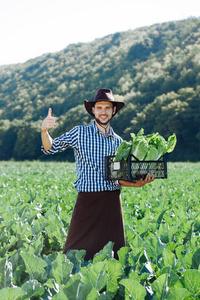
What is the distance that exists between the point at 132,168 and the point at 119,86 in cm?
5917

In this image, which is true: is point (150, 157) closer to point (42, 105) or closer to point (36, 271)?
point (36, 271)

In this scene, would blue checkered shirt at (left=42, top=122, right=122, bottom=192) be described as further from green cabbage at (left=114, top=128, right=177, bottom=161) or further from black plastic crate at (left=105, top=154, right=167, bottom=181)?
green cabbage at (left=114, top=128, right=177, bottom=161)

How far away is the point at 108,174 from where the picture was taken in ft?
9.41

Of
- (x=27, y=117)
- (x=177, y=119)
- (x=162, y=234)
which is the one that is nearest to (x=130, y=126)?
(x=177, y=119)

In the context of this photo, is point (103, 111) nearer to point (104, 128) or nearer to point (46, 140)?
point (104, 128)

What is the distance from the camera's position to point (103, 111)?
306cm

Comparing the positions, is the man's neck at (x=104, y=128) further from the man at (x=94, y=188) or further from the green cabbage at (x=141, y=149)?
the green cabbage at (x=141, y=149)

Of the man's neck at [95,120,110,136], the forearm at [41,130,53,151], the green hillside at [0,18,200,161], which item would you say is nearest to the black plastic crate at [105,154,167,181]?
the man's neck at [95,120,110,136]

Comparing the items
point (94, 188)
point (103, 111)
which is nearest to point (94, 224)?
point (94, 188)

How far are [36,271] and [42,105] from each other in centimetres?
6390

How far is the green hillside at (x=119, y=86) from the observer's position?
4272 cm

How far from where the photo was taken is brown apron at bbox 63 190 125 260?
292 cm

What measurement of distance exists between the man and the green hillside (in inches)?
1541

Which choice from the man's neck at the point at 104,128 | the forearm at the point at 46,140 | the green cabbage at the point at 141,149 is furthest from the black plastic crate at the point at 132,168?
the forearm at the point at 46,140
